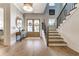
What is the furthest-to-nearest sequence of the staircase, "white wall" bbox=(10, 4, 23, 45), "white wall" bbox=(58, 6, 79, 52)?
the staircase, "white wall" bbox=(10, 4, 23, 45), "white wall" bbox=(58, 6, 79, 52)

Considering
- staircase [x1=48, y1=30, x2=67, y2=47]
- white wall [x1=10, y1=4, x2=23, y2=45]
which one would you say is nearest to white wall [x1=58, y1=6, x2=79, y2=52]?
staircase [x1=48, y1=30, x2=67, y2=47]

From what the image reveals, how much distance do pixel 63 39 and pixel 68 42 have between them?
71 centimetres

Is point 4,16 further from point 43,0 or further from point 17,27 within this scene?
point 43,0

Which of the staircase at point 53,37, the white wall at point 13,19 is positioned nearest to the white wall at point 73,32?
the staircase at point 53,37

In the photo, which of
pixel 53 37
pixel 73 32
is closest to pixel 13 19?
pixel 53 37

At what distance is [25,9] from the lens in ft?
19.9

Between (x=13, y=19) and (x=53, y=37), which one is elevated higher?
(x=13, y=19)

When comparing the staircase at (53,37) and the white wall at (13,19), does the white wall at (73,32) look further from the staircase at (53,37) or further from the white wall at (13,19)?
the white wall at (13,19)

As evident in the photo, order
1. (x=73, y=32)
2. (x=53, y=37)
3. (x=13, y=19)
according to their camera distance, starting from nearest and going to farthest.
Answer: (x=73, y=32), (x=13, y=19), (x=53, y=37)

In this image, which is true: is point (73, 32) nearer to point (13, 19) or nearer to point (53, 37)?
point (53, 37)

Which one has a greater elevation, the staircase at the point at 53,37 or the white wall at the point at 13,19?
the white wall at the point at 13,19

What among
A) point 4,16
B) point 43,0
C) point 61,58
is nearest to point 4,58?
point 61,58

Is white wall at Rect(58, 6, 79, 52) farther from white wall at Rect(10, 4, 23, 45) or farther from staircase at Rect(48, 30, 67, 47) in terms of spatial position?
white wall at Rect(10, 4, 23, 45)

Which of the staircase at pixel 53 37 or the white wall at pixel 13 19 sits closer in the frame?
the white wall at pixel 13 19
